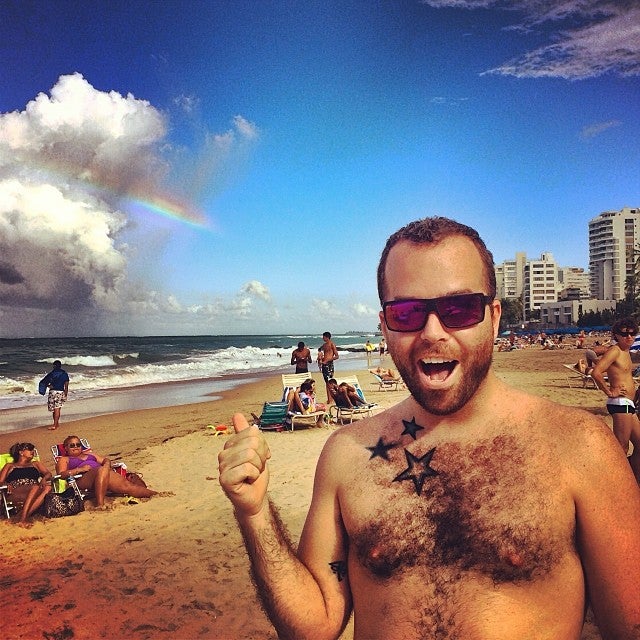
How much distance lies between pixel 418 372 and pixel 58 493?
6461mm

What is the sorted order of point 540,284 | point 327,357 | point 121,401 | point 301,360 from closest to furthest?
point 327,357 → point 301,360 → point 121,401 → point 540,284

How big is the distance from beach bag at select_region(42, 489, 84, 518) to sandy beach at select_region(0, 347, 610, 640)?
0.13 m

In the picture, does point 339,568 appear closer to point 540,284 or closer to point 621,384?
point 621,384

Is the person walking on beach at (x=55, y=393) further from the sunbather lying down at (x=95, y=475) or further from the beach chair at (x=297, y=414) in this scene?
the sunbather lying down at (x=95, y=475)

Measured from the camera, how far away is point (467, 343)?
1.63 metres

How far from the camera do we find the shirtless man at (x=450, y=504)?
1.43 m

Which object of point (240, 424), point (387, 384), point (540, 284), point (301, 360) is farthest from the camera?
point (540, 284)

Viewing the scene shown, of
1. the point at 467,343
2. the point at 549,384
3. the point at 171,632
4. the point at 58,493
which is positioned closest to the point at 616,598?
the point at 467,343

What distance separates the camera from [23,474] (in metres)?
6.79

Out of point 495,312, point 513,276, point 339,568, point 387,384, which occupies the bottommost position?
point 387,384

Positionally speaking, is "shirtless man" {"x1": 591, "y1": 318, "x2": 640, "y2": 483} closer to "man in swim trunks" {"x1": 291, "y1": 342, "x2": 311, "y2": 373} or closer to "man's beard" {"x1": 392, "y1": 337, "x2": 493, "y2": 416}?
"man's beard" {"x1": 392, "y1": 337, "x2": 493, "y2": 416}

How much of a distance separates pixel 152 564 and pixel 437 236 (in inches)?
181

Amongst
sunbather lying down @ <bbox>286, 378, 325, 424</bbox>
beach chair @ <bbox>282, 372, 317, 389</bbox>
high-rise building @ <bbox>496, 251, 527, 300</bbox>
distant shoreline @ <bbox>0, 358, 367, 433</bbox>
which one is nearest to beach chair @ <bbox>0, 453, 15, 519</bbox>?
sunbather lying down @ <bbox>286, 378, 325, 424</bbox>

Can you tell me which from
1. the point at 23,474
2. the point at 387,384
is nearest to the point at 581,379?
the point at 387,384
